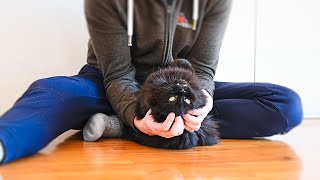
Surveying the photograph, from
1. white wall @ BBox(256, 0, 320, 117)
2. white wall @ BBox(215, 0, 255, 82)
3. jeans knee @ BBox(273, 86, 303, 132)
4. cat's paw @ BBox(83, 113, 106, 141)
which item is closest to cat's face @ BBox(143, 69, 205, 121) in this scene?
cat's paw @ BBox(83, 113, 106, 141)

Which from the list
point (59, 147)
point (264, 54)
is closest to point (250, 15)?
point (264, 54)

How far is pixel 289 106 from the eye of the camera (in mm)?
888

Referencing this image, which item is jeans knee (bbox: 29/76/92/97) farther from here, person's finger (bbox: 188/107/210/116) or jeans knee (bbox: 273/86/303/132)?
jeans knee (bbox: 273/86/303/132)

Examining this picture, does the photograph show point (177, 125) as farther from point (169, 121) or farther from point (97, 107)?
point (97, 107)

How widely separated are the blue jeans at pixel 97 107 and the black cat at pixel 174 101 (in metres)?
0.10

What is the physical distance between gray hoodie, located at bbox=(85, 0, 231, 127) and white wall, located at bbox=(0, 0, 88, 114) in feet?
0.34

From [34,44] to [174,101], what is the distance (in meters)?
0.54

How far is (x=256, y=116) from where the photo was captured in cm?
90

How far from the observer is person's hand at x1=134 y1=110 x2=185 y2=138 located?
692 millimetres

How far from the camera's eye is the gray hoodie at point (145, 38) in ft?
1.30

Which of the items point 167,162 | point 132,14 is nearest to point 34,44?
point 167,162

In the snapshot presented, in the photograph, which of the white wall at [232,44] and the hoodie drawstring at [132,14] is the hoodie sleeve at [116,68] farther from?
the hoodie drawstring at [132,14]

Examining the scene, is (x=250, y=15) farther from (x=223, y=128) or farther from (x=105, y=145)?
(x=105, y=145)

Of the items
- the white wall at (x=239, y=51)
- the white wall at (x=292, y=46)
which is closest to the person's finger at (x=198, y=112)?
the white wall at (x=239, y=51)
